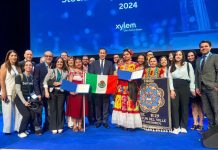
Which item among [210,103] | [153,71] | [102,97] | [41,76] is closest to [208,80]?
[210,103]

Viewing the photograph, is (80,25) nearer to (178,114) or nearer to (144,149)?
(178,114)

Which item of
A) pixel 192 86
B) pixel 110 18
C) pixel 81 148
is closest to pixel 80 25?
pixel 110 18

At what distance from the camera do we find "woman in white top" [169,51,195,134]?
4.34 metres

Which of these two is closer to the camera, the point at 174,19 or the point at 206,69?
the point at 206,69

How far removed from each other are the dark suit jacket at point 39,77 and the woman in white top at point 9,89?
1.21ft

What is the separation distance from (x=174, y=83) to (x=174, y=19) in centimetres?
239

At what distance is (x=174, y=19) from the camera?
6219 millimetres

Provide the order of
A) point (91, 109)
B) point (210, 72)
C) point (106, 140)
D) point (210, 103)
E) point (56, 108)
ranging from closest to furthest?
point (106, 140)
point (210, 72)
point (210, 103)
point (56, 108)
point (91, 109)

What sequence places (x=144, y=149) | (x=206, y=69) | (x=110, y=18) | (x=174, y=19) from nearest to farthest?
1. (x=144, y=149)
2. (x=206, y=69)
3. (x=174, y=19)
4. (x=110, y=18)

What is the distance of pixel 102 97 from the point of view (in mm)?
4914

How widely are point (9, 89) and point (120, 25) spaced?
3.39m

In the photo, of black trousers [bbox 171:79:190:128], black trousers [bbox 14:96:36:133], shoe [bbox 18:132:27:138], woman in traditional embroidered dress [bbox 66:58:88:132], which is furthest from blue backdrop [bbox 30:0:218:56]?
shoe [bbox 18:132:27:138]

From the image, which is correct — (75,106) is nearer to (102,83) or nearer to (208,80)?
(102,83)

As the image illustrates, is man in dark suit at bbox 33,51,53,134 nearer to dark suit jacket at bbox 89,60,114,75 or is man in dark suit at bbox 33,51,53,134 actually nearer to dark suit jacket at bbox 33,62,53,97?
dark suit jacket at bbox 33,62,53,97
